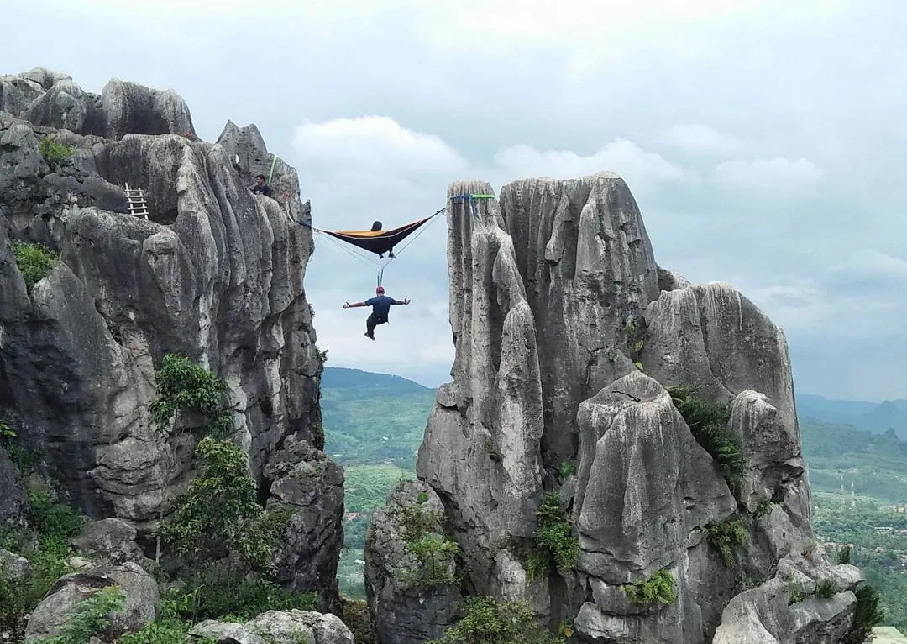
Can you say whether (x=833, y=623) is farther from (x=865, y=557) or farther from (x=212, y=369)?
(x=865, y=557)

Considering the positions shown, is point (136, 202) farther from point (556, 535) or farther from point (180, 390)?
point (556, 535)

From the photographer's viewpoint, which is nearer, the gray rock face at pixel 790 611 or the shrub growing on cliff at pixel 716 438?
the gray rock face at pixel 790 611

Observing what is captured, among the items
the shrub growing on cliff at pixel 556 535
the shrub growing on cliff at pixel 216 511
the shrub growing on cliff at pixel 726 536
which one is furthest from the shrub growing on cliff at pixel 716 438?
the shrub growing on cliff at pixel 216 511

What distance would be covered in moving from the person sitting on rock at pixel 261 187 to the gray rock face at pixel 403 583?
13960 millimetres

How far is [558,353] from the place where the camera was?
27.4 meters

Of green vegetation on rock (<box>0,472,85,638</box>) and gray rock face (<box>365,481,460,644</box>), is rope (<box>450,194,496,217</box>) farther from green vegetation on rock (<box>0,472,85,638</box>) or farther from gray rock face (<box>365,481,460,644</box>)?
green vegetation on rock (<box>0,472,85,638</box>)

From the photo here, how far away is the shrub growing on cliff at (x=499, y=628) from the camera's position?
2212cm

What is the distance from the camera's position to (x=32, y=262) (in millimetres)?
23312

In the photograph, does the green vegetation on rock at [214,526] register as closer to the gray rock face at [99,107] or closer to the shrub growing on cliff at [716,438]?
the gray rock face at [99,107]

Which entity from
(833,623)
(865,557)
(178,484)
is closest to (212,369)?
(178,484)

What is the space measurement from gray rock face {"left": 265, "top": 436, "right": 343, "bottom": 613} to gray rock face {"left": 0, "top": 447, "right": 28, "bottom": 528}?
762 cm

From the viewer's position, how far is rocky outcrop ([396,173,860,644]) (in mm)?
22281

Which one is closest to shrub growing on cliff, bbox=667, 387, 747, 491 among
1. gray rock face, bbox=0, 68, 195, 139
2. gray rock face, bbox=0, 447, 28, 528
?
gray rock face, bbox=0, 447, 28, 528

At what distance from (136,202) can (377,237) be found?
8748 mm
